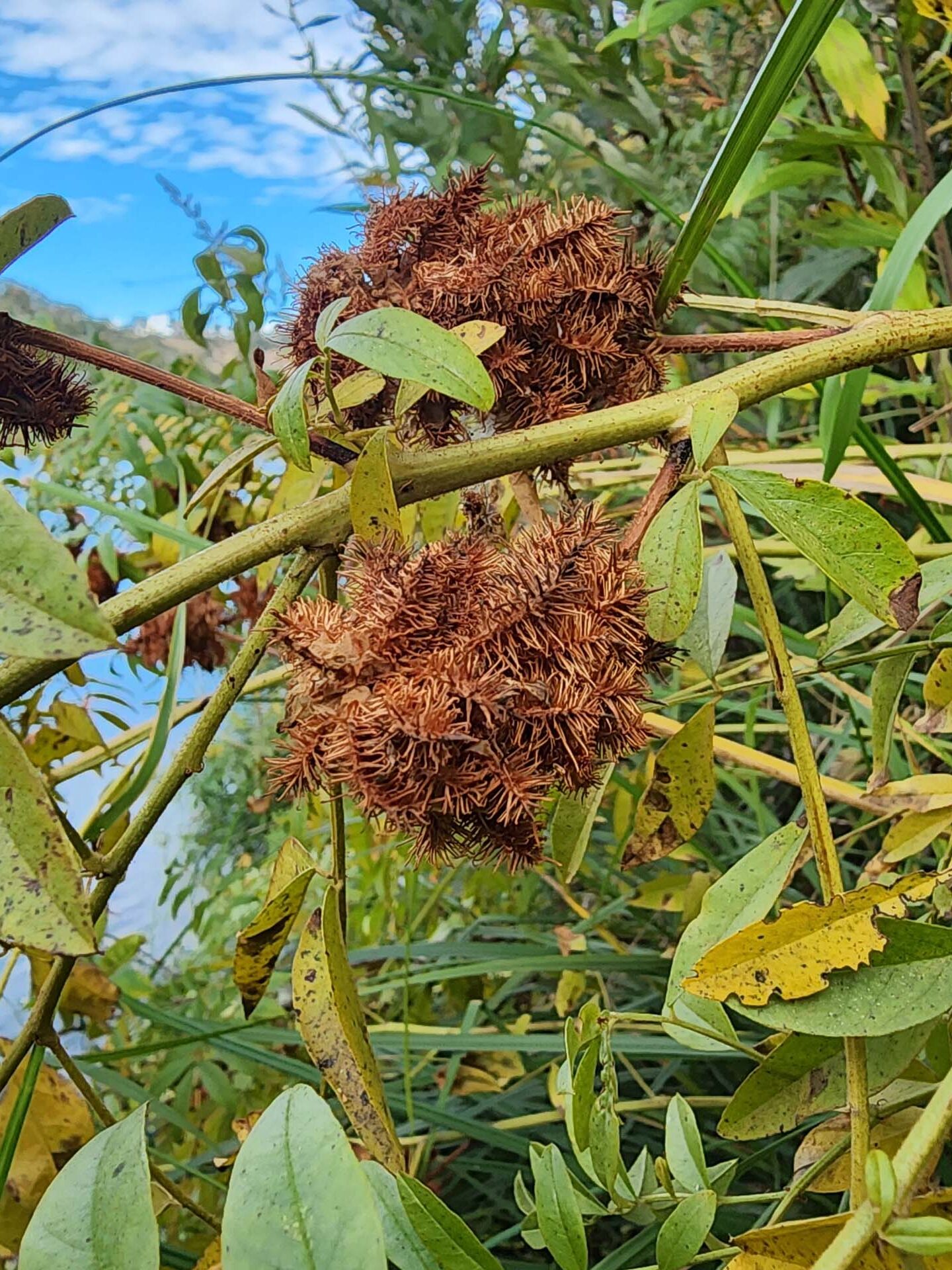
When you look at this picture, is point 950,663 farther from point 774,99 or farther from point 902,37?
point 902,37

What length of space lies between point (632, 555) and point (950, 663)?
0.15m

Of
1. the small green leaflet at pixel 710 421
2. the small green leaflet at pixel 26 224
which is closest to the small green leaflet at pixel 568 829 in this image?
the small green leaflet at pixel 710 421

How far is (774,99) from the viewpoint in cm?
29

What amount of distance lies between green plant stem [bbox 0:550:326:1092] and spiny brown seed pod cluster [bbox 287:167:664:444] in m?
0.08

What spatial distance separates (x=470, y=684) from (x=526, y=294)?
148mm

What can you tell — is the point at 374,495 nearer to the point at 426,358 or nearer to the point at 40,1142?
the point at 426,358

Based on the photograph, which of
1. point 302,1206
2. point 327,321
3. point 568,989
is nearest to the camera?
point 302,1206

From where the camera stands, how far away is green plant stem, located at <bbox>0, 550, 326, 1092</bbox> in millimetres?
274

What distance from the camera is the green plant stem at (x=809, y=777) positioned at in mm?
211

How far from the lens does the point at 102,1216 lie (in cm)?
19

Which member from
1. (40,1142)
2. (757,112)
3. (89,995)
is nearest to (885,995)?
(757,112)

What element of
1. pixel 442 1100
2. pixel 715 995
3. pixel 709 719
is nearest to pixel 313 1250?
pixel 715 995

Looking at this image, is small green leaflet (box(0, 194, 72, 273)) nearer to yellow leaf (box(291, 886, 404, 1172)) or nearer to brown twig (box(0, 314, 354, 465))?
brown twig (box(0, 314, 354, 465))

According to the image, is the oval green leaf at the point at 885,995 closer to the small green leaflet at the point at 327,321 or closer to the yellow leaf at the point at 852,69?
the small green leaflet at the point at 327,321
